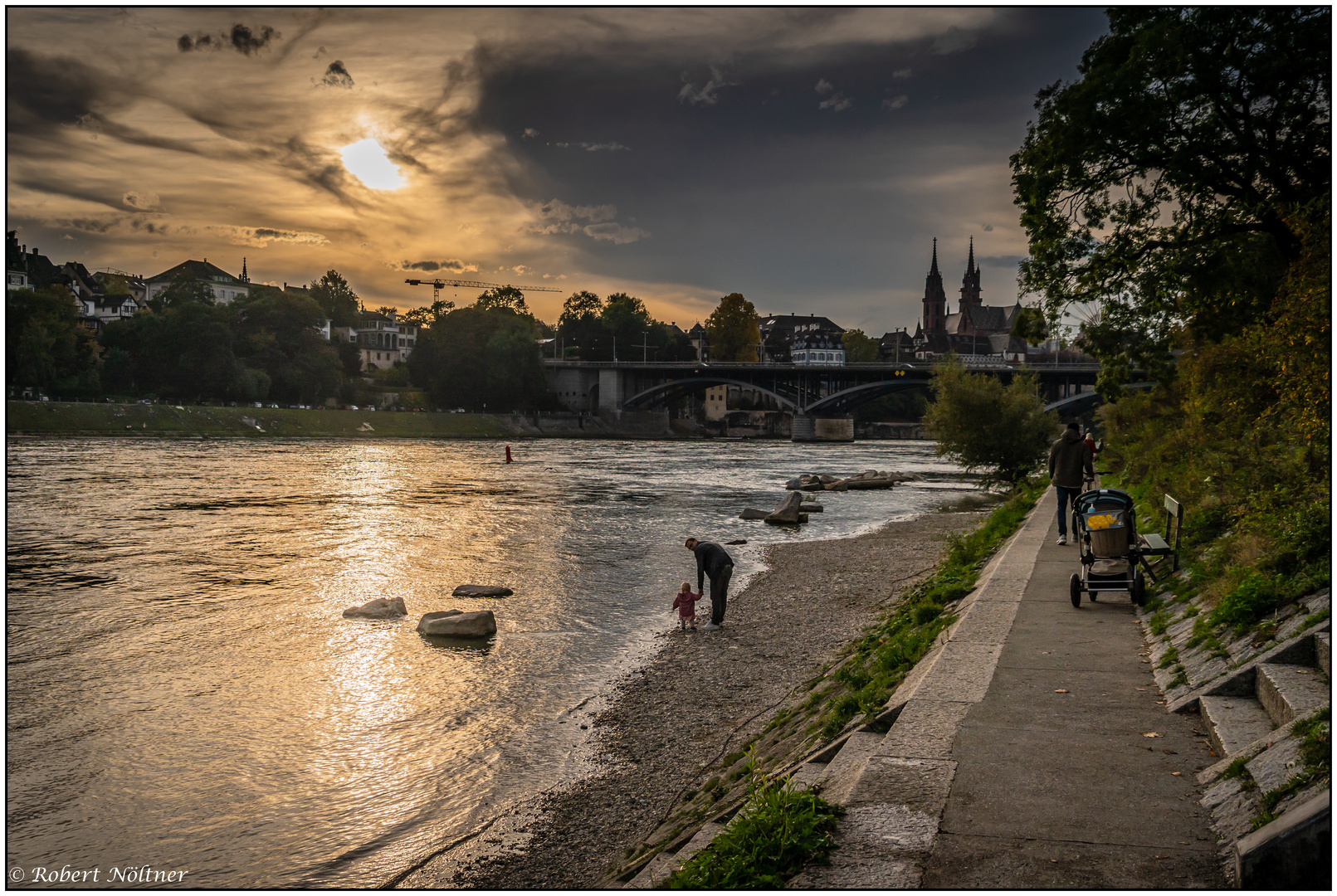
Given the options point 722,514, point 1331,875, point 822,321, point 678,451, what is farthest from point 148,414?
point 822,321

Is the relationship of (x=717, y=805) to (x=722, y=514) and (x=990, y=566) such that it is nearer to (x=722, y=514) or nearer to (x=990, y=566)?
(x=990, y=566)

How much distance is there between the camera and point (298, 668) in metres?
11.5

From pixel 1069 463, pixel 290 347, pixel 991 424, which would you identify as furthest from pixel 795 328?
pixel 1069 463

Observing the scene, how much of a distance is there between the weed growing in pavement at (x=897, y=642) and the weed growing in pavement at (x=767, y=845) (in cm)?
189

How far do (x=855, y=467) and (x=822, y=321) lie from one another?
12732 centimetres

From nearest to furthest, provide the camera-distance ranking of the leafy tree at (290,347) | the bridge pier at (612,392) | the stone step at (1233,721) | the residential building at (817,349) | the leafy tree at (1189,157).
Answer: the stone step at (1233,721) < the leafy tree at (1189,157) < the leafy tree at (290,347) < the bridge pier at (612,392) < the residential building at (817,349)

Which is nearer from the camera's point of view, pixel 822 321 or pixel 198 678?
pixel 198 678

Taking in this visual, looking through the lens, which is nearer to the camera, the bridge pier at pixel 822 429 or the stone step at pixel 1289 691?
the stone step at pixel 1289 691

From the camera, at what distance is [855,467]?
56031mm

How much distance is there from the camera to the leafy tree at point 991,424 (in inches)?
1512

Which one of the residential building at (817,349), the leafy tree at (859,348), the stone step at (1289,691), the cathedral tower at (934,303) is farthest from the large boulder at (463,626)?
the cathedral tower at (934,303)

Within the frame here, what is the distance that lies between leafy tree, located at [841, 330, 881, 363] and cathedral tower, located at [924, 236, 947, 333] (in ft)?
93.7

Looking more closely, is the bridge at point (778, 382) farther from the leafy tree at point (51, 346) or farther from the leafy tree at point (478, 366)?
the leafy tree at point (51, 346)

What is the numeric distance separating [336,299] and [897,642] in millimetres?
165963
